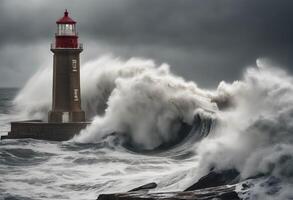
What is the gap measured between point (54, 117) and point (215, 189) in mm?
15097

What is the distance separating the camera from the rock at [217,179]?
565 inches

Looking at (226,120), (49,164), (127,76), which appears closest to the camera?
(49,164)

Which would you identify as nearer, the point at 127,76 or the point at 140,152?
the point at 140,152

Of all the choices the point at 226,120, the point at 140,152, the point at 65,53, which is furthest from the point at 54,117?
the point at 226,120

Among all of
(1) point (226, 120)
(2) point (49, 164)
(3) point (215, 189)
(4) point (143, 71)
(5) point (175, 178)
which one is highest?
(4) point (143, 71)

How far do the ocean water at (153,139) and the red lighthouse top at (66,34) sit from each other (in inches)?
88.8

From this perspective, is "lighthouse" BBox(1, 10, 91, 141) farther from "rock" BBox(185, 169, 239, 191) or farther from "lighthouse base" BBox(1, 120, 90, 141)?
"rock" BBox(185, 169, 239, 191)

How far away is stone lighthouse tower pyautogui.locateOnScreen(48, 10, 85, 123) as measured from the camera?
2748 centimetres

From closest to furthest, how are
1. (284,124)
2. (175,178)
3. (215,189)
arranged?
(215,189)
(284,124)
(175,178)

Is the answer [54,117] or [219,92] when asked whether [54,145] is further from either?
[219,92]

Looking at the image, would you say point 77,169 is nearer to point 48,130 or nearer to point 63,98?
point 48,130

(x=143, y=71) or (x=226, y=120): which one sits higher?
(x=143, y=71)

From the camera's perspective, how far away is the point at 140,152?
24.3m

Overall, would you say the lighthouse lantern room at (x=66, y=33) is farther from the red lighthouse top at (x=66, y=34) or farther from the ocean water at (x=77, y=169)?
the ocean water at (x=77, y=169)
